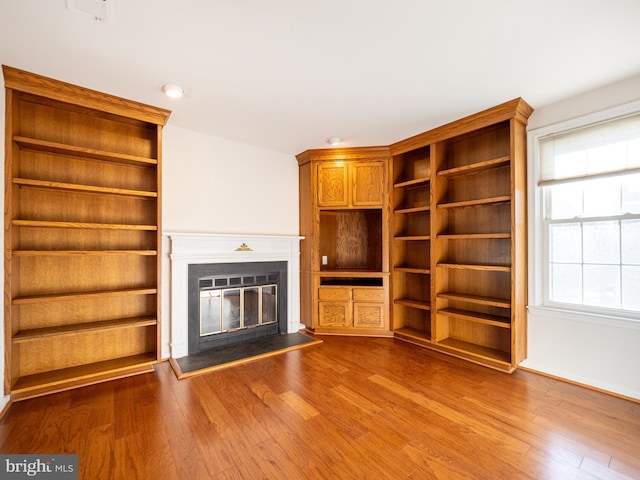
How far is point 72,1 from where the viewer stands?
148 centimetres

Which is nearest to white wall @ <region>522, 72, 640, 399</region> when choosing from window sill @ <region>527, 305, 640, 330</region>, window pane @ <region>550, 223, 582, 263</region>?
window sill @ <region>527, 305, 640, 330</region>

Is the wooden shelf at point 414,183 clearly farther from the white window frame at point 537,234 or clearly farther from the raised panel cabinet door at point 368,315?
the raised panel cabinet door at point 368,315

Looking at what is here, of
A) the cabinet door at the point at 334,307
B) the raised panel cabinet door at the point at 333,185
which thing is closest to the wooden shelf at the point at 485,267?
the cabinet door at the point at 334,307

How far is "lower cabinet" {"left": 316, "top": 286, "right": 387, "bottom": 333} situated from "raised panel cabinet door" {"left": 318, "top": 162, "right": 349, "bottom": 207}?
1.11 meters

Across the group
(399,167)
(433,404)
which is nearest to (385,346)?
(433,404)

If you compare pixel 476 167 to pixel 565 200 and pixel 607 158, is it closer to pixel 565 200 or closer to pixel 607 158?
pixel 565 200

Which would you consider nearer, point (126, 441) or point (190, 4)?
point (190, 4)

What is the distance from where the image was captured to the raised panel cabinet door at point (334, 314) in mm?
3748

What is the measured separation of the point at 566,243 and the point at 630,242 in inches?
15.6

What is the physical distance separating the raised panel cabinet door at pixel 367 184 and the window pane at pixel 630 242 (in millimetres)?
2203

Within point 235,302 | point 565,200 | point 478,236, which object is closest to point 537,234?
point 565,200

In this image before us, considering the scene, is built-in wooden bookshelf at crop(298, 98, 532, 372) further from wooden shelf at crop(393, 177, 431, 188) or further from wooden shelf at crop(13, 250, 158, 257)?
wooden shelf at crop(13, 250, 158, 257)

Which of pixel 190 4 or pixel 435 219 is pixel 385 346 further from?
pixel 190 4

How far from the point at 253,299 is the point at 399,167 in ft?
8.18
